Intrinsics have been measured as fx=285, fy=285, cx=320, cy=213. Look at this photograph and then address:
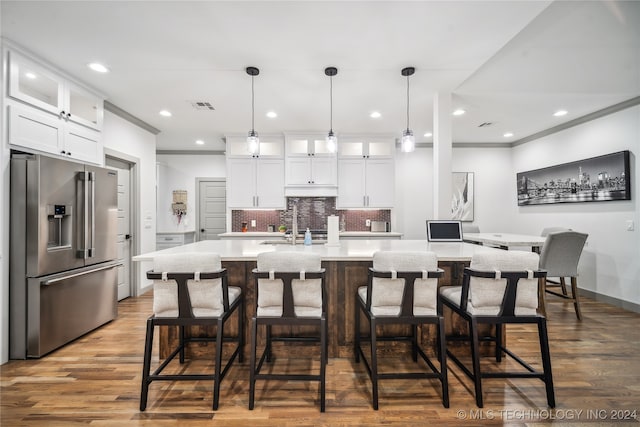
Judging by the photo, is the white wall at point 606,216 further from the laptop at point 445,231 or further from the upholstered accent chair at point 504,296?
the upholstered accent chair at point 504,296

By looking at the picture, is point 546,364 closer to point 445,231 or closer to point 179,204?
point 445,231

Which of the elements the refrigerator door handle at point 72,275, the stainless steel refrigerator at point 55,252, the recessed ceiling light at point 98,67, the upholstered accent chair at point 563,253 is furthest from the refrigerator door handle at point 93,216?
the upholstered accent chair at point 563,253

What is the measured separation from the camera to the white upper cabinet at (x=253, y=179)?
5289mm

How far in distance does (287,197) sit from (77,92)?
325 cm

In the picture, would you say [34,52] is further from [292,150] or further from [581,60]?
[581,60]

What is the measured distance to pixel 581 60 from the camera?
280 cm

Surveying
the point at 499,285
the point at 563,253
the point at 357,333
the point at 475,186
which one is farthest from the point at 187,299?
the point at 475,186

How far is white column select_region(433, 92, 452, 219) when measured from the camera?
334 cm

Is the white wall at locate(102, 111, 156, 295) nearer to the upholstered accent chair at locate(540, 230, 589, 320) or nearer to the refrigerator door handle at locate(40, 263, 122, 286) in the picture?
the refrigerator door handle at locate(40, 263, 122, 286)

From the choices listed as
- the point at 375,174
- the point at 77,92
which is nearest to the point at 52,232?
the point at 77,92

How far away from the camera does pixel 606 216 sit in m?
3.98

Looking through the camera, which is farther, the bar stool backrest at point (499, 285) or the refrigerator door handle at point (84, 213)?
the refrigerator door handle at point (84, 213)

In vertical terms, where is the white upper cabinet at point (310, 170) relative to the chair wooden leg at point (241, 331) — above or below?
above

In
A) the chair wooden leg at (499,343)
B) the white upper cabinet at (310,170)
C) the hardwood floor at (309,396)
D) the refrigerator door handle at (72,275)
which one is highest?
the white upper cabinet at (310,170)
